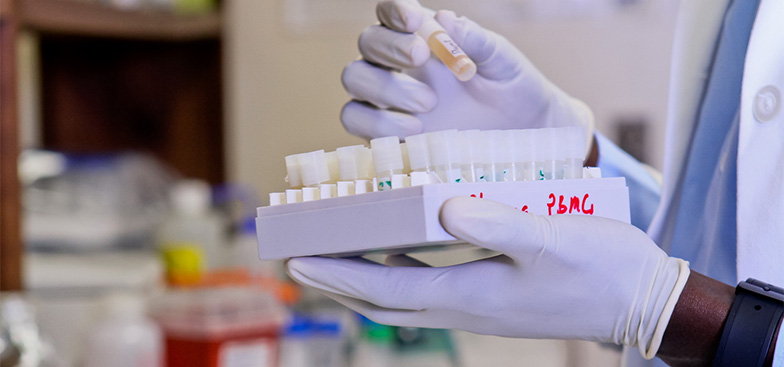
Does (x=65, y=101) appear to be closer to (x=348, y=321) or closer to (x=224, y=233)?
(x=224, y=233)

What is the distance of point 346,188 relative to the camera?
2.06 ft

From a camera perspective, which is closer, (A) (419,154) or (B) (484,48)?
(A) (419,154)

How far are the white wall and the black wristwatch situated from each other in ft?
4.90

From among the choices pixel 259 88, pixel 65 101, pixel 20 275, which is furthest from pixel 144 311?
pixel 259 88

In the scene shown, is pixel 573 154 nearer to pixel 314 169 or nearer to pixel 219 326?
pixel 314 169

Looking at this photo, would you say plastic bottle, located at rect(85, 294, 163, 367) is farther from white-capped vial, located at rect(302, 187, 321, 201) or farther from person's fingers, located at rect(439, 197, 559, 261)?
person's fingers, located at rect(439, 197, 559, 261)

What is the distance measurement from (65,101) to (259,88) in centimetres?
56

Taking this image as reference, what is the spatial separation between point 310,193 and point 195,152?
163cm

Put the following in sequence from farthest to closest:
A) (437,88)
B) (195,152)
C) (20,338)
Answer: (195,152)
(20,338)
(437,88)

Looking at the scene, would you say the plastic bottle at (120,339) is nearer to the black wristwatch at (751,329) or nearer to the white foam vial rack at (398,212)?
the white foam vial rack at (398,212)

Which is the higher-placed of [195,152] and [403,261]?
[195,152]

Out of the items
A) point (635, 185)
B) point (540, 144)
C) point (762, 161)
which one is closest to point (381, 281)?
point (540, 144)

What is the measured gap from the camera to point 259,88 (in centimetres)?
219

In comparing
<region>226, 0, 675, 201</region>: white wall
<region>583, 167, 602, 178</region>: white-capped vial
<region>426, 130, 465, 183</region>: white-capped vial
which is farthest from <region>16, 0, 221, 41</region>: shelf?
<region>583, 167, 602, 178</region>: white-capped vial
